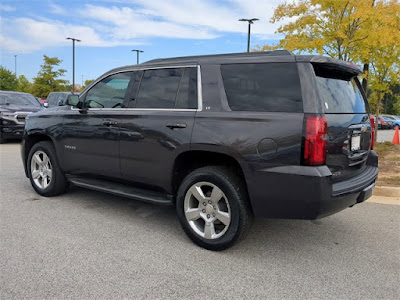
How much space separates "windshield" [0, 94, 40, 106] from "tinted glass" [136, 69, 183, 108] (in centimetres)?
1097

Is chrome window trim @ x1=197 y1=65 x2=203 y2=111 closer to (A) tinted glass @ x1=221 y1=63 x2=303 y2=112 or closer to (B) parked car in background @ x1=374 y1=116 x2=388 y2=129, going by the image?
(A) tinted glass @ x1=221 y1=63 x2=303 y2=112

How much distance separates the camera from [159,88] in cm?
409

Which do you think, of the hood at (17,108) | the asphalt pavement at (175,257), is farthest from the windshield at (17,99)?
the asphalt pavement at (175,257)

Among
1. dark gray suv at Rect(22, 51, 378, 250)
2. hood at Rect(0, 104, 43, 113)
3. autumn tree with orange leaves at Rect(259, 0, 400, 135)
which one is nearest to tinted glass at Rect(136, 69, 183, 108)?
dark gray suv at Rect(22, 51, 378, 250)

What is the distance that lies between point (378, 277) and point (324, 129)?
1.35 m

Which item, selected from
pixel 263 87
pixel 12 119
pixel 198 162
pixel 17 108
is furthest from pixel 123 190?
pixel 17 108

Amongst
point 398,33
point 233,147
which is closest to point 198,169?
point 233,147

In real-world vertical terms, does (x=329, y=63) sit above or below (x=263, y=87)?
above

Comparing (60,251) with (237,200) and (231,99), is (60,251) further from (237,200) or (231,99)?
(231,99)

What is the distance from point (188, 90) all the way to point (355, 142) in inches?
69.5

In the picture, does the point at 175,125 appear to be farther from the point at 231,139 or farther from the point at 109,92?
the point at 109,92

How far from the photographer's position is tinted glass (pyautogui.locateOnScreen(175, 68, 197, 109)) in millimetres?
3762

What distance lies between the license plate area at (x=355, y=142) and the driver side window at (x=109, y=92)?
8.63 feet

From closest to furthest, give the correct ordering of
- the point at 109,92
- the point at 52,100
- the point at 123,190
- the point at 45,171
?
the point at 123,190 < the point at 109,92 < the point at 45,171 < the point at 52,100
